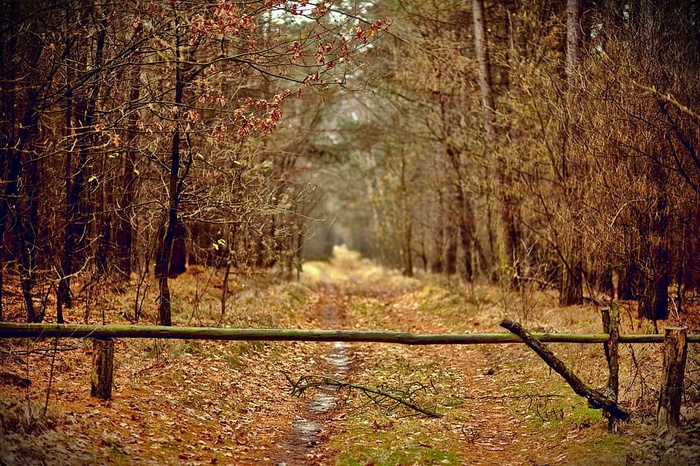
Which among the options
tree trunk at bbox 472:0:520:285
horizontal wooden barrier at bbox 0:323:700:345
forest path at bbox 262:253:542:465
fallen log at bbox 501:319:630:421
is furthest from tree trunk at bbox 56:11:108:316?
tree trunk at bbox 472:0:520:285

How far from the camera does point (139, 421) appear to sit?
7863 mm

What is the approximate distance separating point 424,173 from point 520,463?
64.2 ft

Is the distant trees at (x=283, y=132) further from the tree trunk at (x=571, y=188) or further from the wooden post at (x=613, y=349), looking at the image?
the wooden post at (x=613, y=349)

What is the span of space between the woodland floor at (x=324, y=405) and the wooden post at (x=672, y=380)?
0.79 feet

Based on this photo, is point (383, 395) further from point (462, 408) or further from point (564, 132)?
point (564, 132)

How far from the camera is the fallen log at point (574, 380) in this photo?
802 centimetres

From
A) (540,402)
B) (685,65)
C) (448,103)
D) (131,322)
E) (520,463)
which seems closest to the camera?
(520,463)

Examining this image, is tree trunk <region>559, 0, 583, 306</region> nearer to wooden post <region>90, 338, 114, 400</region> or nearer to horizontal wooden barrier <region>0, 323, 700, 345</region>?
horizontal wooden barrier <region>0, 323, 700, 345</region>

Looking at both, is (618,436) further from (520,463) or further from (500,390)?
(500,390)

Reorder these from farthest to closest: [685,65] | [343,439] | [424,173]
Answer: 1. [424,173]
2. [685,65]
3. [343,439]

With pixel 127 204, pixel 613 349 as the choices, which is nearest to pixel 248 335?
pixel 613 349

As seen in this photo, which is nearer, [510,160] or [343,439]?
[343,439]

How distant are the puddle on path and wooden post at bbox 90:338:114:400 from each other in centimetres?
260

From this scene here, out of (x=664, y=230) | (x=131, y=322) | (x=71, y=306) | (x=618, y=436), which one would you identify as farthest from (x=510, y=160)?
(x=71, y=306)
